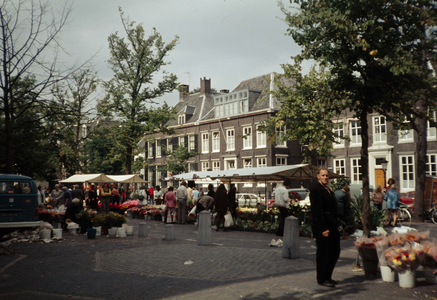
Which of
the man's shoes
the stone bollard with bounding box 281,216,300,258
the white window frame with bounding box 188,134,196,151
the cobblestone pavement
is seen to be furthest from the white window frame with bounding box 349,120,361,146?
the man's shoes

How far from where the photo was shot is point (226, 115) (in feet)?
158

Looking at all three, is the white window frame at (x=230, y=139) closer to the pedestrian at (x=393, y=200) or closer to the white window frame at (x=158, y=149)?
the white window frame at (x=158, y=149)

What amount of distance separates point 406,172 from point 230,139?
18.5 meters

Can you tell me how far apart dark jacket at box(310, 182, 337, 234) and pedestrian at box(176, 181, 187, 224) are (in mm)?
14343

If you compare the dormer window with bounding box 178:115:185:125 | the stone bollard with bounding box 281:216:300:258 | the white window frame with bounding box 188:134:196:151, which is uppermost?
the dormer window with bounding box 178:115:185:125

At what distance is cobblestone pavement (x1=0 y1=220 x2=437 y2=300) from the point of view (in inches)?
257

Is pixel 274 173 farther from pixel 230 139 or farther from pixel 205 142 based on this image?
pixel 205 142

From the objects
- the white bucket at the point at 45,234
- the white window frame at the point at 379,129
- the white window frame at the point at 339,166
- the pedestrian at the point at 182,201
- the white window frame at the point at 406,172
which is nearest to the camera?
the white bucket at the point at 45,234

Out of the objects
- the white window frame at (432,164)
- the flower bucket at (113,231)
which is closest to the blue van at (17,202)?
the flower bucket at (113,231)

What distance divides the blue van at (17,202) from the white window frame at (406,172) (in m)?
28.9

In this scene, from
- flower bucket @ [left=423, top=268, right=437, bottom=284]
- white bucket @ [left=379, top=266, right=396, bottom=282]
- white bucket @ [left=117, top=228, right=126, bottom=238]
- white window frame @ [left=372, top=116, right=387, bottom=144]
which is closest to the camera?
flower bucket @ [left=423, top=268, right=437, bottom=284]

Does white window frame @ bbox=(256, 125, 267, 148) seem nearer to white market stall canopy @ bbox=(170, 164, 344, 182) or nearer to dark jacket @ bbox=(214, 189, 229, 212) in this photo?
white market stall canopy @ bbox=(170, 164, 344, 182)

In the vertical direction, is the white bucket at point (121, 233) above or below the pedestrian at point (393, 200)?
below

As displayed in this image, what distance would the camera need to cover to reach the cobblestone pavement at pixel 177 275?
653cm
